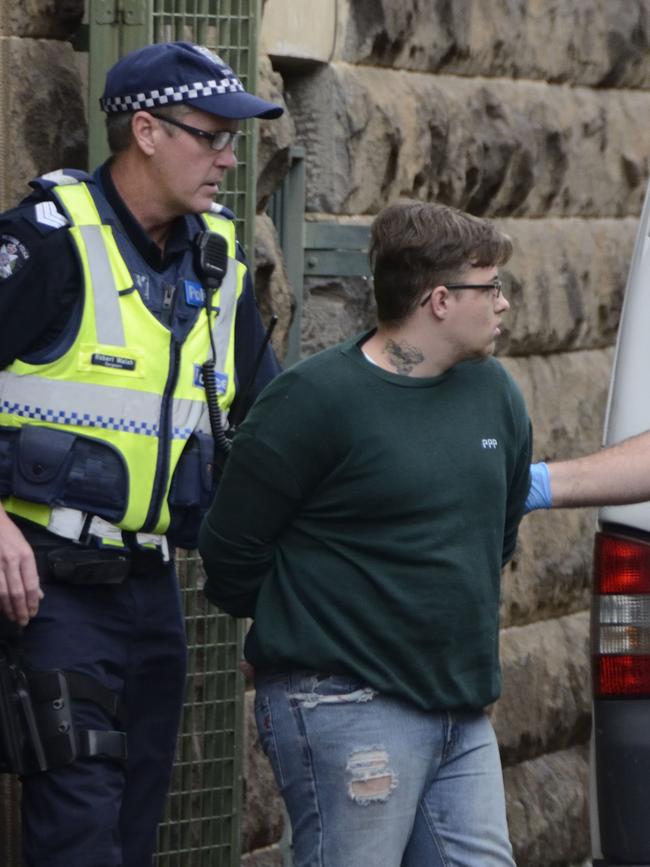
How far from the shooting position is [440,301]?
4.46m

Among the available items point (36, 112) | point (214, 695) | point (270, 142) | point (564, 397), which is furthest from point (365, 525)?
point (564, 397)

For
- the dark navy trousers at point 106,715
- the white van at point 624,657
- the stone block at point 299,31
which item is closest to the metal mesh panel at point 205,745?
the dark navy trousers at point 106,715

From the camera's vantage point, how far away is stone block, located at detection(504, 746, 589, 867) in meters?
8.15

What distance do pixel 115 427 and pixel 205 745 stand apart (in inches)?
63.2

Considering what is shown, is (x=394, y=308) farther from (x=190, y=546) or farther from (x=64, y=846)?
(x=64, y=846)

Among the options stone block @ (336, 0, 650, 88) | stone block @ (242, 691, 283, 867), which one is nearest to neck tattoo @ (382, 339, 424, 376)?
stone block @ (242, 691, 283, 867)

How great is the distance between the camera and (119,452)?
481 cm

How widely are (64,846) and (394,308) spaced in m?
1.21

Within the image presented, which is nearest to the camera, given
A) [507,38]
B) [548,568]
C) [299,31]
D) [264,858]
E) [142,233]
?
[142,233]

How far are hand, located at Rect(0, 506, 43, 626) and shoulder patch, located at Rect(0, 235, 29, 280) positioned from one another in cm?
48

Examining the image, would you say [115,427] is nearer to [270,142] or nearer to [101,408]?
[101,408]

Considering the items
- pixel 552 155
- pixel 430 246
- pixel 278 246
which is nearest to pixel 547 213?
pixel 552 155

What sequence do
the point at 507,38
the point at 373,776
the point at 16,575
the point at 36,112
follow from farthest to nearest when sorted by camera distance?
1. the point at 507,38
2. the point at 36,112
3. the point at 16,575
4. the point at 373,776

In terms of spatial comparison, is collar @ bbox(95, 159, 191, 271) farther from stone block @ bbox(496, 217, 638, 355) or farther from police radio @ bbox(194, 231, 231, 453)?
stone block @ bbox(496, 217, 638, 355)
